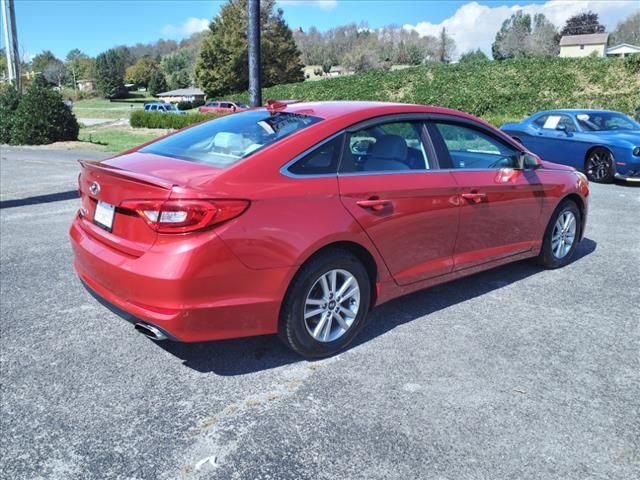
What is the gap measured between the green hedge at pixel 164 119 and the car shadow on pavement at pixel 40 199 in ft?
58.1

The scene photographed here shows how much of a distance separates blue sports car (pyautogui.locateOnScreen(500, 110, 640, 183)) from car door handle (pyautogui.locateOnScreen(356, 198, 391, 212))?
8.65 metres

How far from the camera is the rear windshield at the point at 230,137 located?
3.42 metres

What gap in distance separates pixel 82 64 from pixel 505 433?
143 metres

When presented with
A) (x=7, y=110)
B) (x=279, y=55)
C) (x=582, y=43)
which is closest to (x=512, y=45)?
(x=582, y=43)

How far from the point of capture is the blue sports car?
10.5 m

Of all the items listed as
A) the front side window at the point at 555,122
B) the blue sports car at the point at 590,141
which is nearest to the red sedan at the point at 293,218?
the blue sports car at the point at 590,141

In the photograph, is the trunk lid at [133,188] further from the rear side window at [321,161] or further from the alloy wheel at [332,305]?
the alloy wheel at [332,305]

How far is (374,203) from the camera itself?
358 cm

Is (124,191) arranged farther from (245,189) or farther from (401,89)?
(401,89)

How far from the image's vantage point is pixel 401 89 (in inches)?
1395

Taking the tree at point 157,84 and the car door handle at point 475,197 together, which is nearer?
the car door handle at point 475,197

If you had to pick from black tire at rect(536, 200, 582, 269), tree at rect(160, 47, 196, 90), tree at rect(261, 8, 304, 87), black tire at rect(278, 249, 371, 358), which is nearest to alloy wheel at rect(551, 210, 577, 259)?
black tire at rect(536, 200, 582, 269)

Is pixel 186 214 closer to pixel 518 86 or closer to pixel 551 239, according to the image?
pixel 551 239

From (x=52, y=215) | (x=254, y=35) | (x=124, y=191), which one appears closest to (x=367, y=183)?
(x=124, y=191)
